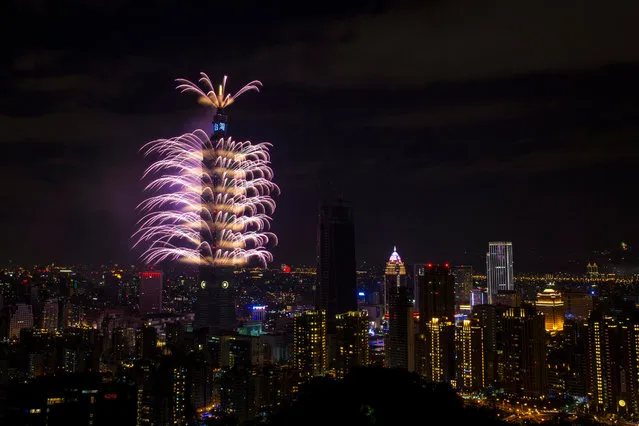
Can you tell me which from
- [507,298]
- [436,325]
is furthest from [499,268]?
[436,325]

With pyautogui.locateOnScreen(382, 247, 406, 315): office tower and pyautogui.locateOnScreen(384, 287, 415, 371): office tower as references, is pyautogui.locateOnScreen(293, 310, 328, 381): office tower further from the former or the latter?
pyautogui.locateOnScreen(382, 247, 406, 315): office tower

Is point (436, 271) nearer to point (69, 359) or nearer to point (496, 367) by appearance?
point (496, 367)

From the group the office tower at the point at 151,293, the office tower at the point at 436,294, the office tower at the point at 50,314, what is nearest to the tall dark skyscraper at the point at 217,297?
the office tower at the point at 50,314

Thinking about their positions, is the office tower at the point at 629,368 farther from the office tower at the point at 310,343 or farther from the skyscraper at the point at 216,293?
the skyscraper at the point at 216,293

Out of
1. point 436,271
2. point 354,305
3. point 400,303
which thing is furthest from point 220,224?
point 354,305

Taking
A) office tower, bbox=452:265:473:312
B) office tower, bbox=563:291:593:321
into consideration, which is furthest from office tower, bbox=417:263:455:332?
office tower, bbox=452:265:473:312

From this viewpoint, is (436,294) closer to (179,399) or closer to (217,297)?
(217,297)
